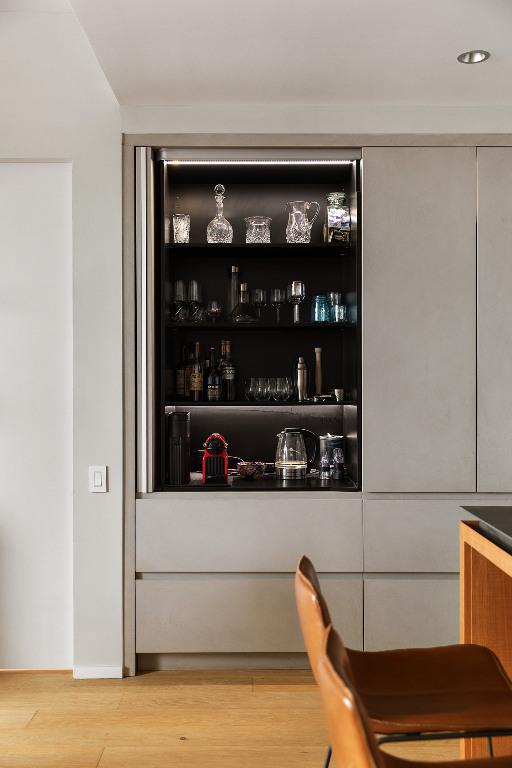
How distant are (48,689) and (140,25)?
2635 millimetres

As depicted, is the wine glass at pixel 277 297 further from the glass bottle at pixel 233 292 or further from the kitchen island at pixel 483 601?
the kitchen island at pixel 483 601

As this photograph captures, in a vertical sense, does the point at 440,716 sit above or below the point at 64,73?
below

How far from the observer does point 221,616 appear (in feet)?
10.2

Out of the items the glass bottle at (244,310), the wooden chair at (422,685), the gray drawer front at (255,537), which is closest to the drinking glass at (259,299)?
the glass bottle at (244,310)

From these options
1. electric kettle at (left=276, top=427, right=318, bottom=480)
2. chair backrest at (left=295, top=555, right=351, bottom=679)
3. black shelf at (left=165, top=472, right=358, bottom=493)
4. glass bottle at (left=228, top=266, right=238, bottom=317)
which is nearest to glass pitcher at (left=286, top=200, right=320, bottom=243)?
glass bottle at (left=228, top=266, right=238, bottom=317)

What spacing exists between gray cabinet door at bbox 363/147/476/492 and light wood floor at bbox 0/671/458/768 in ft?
3.78

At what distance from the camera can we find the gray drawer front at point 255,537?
310cm

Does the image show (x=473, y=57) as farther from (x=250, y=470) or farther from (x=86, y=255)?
(x=250, y=470)

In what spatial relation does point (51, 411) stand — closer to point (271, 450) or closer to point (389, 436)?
point (271, 450)

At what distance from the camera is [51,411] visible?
3.22 meters

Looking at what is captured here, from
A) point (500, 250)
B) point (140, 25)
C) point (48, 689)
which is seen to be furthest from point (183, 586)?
point (140, 25)

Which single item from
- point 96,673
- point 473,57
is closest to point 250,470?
point 96,673

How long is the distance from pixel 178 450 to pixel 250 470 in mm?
359

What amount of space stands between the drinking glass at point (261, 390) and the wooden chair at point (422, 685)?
1.59 metres
